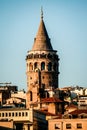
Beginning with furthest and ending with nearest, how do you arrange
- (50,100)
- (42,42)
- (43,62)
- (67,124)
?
1. (42,42)
2. (43,62)
3. (50,100)
4. (67,124)

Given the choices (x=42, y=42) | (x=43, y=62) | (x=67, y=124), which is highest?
(x=42, y=42)

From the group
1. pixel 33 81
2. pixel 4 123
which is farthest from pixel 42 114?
pixel 33 81

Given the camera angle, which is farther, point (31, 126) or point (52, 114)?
point (52, 114)

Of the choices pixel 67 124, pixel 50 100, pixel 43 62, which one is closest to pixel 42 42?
pixel 43 62

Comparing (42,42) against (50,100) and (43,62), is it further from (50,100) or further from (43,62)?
(50,100)

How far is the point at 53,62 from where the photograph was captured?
188m

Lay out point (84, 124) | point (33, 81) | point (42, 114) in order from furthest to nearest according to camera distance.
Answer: point (33, 81)
point (42, 114)
point (84, 124)

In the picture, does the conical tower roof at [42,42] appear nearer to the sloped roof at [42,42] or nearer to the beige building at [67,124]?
the sloped roof at [42,42]

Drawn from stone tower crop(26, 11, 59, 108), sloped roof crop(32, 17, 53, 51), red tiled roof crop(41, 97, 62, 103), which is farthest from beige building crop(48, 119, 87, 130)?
sloped roof crop(32, 17, 53, 51)

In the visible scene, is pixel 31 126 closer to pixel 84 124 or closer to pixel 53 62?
pixel 84 124

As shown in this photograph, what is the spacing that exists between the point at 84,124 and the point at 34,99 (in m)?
36.1

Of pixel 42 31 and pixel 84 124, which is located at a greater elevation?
pixel 42 31

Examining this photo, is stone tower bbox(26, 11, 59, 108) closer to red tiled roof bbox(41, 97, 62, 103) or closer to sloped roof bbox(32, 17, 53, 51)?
sloped roof bbox(32, 17, 53, 51)

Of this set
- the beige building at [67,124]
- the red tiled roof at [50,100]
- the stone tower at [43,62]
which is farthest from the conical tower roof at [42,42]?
the beige building at [67,124]
